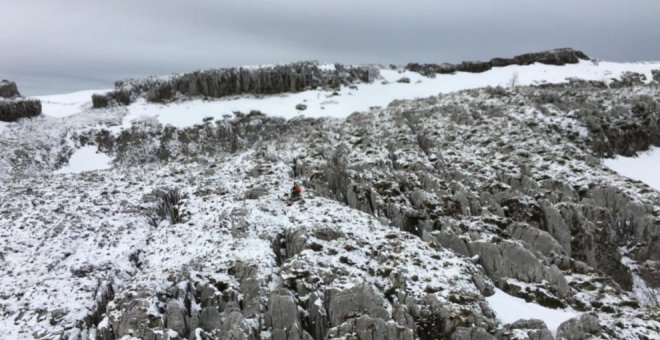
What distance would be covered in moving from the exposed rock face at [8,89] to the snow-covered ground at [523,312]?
51.7 meters

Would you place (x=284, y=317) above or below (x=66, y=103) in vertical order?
below

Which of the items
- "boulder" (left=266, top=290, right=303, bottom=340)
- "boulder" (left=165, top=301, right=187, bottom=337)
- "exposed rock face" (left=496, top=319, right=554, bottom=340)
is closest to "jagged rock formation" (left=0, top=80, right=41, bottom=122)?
"boulder" (left=165, top=301, right=187, bottom=337)

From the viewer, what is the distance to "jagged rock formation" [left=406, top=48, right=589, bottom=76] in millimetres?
52344

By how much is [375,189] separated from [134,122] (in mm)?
30141

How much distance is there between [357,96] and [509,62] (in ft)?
88.0

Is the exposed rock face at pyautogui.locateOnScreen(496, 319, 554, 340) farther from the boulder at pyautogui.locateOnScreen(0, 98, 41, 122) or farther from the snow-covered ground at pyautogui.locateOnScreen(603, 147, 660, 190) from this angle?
the boulder at pyautogui.locateOnScreen(0, 98, 41, 122)

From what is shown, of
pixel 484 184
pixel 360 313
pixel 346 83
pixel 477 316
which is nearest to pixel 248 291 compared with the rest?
pixel 360 313

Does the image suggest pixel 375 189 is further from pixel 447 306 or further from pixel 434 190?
pixel 447 306

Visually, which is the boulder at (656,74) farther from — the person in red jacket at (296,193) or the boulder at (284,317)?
the boulder at (284,317)

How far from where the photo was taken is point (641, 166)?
2681 cm

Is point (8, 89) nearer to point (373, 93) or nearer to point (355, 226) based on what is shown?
point (373, 93)

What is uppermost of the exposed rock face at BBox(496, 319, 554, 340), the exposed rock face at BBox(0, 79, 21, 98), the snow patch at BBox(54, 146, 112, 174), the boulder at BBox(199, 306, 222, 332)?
the exposed rock face at BBox(0, 79, 21, 98)

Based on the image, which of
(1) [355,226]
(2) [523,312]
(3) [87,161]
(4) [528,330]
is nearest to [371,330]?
(4) [528,330]

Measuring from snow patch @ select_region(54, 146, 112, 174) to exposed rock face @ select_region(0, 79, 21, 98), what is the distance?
48.1ft
